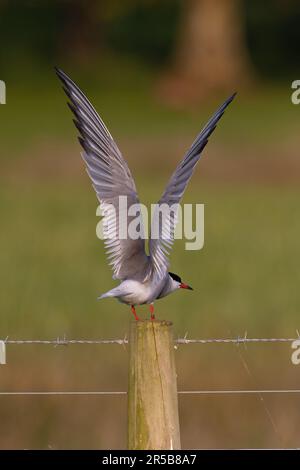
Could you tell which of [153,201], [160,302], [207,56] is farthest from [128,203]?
[207,56]

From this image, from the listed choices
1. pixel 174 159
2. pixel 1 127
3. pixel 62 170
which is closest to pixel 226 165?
pixel 174 159

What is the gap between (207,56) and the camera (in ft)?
130

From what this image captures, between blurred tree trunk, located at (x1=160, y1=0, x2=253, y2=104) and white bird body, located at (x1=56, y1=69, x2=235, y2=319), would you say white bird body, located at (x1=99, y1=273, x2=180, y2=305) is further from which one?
blurred tree trunk, located at (x1=160, y1=0, x2=253, y2=104)

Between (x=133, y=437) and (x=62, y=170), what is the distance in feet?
62.1

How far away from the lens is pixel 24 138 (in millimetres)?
30312

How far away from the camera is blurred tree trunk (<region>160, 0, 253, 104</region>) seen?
128 ft

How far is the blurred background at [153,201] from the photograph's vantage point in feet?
31.6

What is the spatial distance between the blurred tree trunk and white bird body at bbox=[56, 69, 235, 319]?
31.7 metres

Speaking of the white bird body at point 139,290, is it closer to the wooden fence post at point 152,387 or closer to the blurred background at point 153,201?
the wooden fence post at point 152,387

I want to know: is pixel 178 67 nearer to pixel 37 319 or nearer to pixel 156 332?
pixel 37 319

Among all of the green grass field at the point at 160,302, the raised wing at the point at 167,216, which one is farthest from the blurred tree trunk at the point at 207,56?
the raised wing at the point at 167,216

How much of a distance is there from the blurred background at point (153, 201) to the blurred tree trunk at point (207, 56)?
0.04m

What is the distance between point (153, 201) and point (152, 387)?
13.3 metres

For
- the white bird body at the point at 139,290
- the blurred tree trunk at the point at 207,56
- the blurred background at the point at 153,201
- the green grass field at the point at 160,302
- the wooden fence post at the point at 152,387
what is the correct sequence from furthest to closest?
the blurred tree trunk at the point at 207,56 < the blurred background at the point at 153,201 < the green grass field at the point at 160,302 < the white bird body at the point at 139,290 < the wooden fence post at the point at 152,387
